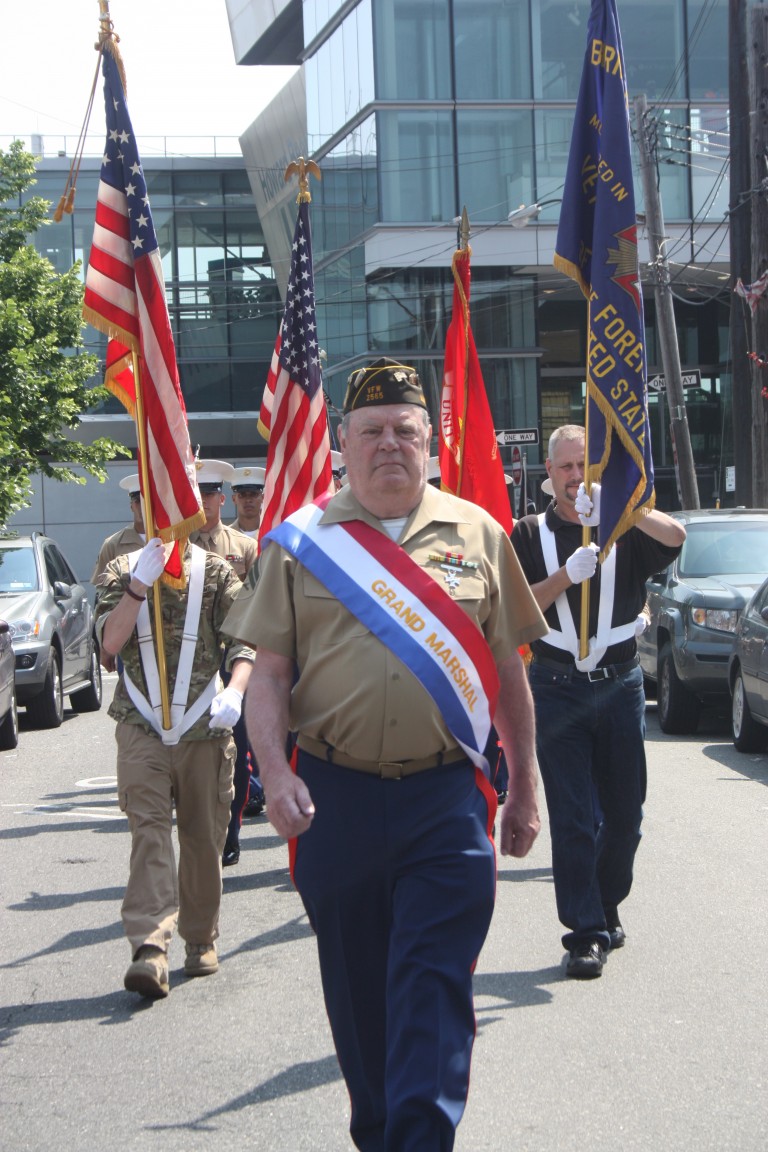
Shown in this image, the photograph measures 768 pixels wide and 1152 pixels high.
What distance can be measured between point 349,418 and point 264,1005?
262 cm

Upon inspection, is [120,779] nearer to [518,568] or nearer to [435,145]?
[518,568]

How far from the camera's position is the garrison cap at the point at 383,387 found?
408 centimetres

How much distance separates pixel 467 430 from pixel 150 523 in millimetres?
4085

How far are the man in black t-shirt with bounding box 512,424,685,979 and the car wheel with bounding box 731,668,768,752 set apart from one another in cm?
626

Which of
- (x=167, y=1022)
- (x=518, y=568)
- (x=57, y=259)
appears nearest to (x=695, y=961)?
(x=167, y=1022)

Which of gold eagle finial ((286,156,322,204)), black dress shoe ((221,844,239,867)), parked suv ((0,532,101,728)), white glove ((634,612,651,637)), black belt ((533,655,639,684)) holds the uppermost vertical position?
gold eagle finial ((286,156,322,204))

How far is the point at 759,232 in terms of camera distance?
2022cm

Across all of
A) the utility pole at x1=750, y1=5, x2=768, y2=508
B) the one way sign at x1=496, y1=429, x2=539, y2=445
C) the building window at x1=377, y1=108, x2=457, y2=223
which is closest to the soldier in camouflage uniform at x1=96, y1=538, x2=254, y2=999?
the utility pole at x1=750, y1=5, x2=768, y2=508

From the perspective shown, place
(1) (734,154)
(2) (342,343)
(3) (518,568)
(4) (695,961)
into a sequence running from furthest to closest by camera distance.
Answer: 1. (2) (342,343)
2. (1) (734,154)
3. (4) (695,961)
4. (3) (518,568)

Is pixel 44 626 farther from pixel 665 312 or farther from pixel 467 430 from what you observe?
pixel 665 312

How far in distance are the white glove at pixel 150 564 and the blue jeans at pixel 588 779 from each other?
5.21 ft

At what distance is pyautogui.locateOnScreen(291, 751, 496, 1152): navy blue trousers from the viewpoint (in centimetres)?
364

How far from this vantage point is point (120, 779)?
242 inches

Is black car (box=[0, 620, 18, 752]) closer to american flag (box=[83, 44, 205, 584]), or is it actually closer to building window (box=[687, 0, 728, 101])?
american flag (box=[83, 44, 205, 584])
